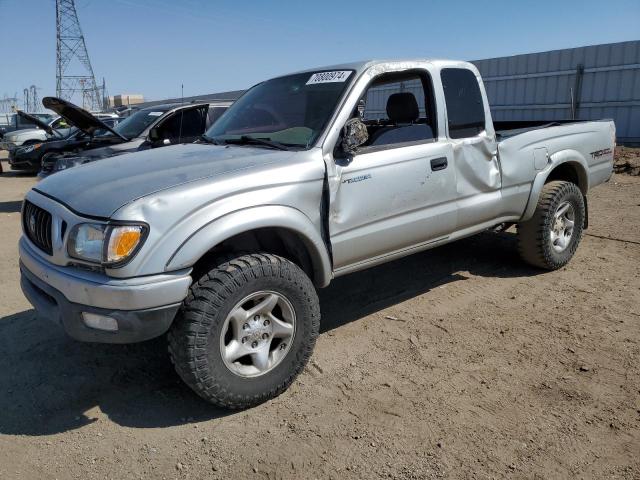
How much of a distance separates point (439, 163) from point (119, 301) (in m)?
2.39

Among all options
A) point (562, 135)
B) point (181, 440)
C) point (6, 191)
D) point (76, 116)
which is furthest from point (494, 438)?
point (6, 191)

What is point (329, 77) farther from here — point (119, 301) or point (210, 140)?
point (119, 301)

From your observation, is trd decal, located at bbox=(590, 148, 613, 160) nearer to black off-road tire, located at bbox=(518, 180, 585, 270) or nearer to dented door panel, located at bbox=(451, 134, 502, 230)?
black off-road tire, located at bbox=(518, 180, 585, 270)

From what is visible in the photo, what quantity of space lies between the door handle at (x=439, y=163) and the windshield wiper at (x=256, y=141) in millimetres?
1123

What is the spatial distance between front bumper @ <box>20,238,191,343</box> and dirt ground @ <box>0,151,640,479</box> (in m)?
0.60

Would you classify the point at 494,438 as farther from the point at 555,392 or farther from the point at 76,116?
the point at 76,116

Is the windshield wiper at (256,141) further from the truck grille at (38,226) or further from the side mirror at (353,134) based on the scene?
the truck grille at (38,226)

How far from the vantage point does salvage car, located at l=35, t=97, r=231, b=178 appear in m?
7.61

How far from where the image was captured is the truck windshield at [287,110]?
3309 mm

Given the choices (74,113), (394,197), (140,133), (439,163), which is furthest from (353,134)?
(140,133)

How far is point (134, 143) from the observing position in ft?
25.4

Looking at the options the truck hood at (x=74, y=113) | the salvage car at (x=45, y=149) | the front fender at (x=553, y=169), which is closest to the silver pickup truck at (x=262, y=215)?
the front fender at (x=553, y=169)

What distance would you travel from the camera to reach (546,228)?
4703 mm

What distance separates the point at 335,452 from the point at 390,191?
1679 millimetres
